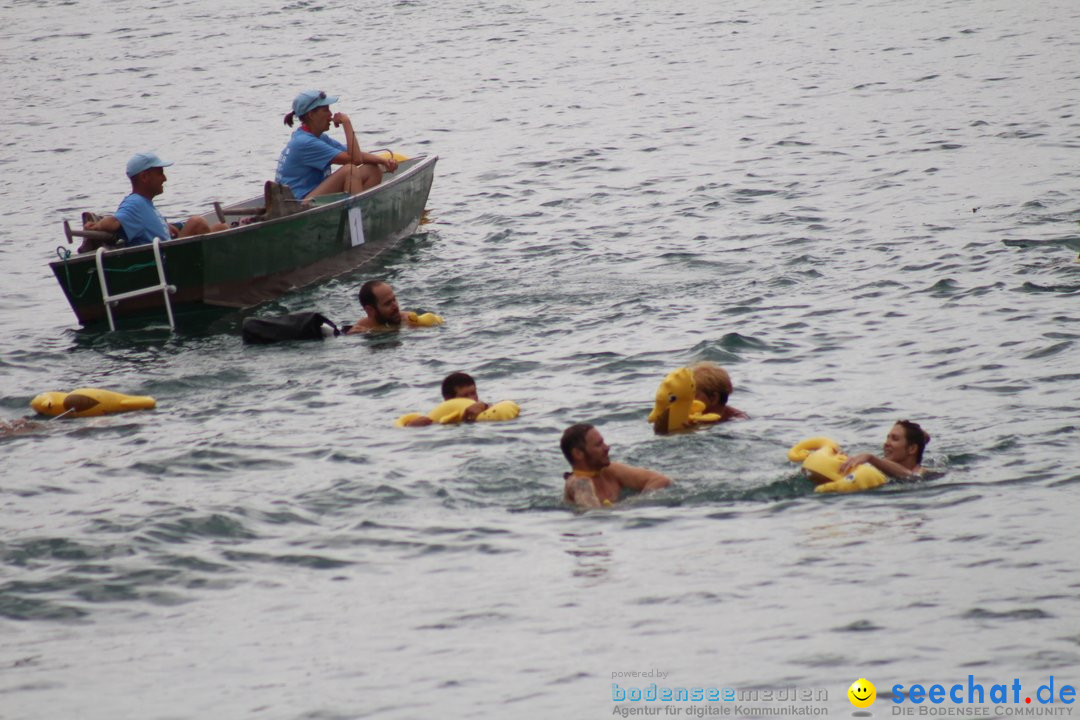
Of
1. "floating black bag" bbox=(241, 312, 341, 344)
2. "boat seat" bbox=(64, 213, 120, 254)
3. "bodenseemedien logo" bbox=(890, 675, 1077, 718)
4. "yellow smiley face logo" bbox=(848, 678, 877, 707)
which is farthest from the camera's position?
"boat seat" bbox=(64, 213, 120, 254)

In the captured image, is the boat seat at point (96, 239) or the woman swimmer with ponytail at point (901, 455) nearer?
the woman swimmer with ponytail at point (901, 455)

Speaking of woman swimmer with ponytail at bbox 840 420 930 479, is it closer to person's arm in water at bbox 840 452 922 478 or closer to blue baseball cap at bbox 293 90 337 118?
person's arm in water at bbox 840 452 922 478

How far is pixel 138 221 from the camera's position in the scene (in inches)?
609

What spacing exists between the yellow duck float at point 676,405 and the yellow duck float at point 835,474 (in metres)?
1.27

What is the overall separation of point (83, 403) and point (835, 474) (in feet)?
22.1

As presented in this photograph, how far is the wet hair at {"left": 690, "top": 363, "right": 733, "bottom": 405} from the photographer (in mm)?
11844

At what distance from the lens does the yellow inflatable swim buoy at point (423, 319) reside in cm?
1548

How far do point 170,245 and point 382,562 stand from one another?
22.8ft

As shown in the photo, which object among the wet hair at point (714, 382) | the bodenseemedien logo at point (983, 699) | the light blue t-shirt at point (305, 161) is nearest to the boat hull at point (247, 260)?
the light blue t-shirt at point (305, 161)

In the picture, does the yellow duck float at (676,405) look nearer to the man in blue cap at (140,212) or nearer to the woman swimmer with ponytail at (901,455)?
the woman swimmer with ponytail at (901,455)

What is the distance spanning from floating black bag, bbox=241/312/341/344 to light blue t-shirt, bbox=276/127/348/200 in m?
3.23

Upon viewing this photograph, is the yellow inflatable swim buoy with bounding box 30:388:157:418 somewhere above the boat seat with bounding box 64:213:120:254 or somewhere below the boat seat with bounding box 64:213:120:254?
below

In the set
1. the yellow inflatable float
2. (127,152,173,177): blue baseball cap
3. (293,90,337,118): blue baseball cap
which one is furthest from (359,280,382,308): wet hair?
(293,90,337,118): blue baseball cap

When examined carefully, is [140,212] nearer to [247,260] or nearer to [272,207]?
[247,260]
